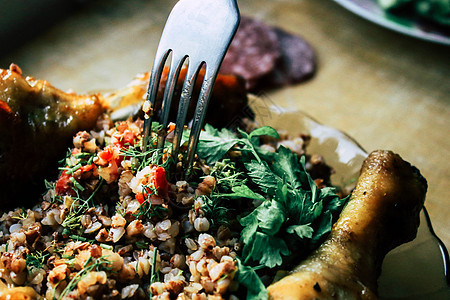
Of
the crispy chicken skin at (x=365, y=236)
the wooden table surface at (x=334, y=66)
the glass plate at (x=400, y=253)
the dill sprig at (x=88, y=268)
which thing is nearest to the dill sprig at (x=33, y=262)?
the dill sprig at (x=88, y=268)

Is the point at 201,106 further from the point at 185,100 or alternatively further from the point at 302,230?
the point at 302,230

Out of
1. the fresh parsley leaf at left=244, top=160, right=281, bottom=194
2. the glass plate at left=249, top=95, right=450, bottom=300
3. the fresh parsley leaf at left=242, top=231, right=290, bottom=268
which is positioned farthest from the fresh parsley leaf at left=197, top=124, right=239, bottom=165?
the glass plate at left=249, top=95, right=450, bottom=300

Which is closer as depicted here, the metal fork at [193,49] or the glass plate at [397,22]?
the metal fork at [193,49]

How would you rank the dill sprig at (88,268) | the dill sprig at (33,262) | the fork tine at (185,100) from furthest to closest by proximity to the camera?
the fork tine at (185,100) < the dill sprig at (33,262) < the dill sprig at (88,268)

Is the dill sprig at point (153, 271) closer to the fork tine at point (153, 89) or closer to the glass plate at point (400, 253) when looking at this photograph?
the fork tine at point (153, 89)

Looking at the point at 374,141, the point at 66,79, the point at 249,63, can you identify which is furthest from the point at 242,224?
the point at 66,79

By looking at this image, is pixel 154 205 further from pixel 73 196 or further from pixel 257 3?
pixel 257 3
